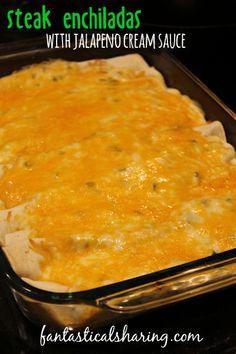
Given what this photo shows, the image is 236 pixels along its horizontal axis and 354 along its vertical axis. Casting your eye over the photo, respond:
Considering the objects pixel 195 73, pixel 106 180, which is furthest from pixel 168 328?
pixel 195 73

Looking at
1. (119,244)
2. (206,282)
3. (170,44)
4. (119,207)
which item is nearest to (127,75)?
(170,44)

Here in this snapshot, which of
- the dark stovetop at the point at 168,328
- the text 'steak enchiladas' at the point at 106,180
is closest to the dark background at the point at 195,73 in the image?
the dark stovetop at the point at 168,328

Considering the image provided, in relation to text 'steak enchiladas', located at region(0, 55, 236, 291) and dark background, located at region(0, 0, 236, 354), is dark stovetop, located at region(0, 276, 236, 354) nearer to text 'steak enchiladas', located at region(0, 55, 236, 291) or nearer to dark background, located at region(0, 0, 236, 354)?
dark background, located at region(0, 0, 236, 354)

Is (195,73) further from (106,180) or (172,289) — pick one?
(172,289)

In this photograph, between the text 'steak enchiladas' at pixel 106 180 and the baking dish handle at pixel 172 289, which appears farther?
the text 'steak enchiladas' at pixel 106 180

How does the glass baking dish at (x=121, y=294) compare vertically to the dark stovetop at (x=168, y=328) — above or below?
above

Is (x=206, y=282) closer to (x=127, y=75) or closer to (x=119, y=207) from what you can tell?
(x=119, y=207)

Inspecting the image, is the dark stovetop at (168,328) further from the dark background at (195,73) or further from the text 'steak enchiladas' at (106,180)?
the text 'steak enchiladas' at (106,180)
